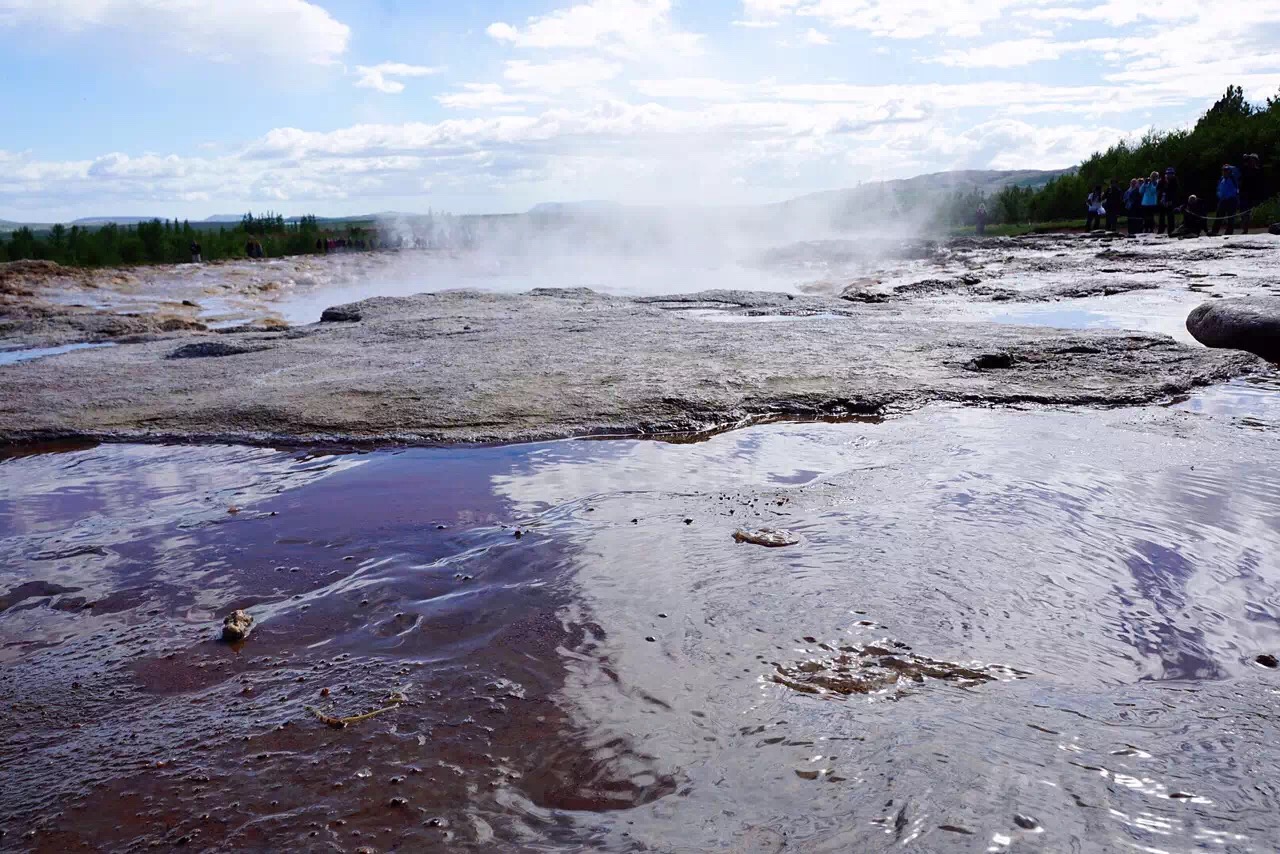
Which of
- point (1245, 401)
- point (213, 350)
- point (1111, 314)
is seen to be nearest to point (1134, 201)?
point (1111, 314)

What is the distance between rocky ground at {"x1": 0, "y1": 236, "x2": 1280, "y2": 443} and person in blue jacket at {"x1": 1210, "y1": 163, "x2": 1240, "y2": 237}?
6632 mm

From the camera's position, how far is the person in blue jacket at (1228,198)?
59.6 feet

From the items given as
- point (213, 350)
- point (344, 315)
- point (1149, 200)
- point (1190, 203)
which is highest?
point (1149, 200)

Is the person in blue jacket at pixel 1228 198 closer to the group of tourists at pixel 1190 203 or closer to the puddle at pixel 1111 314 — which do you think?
the group of tourists at pixel 1190 203

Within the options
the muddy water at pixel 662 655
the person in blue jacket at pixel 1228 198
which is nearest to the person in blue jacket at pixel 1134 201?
the person in blue jacket at pixel 1228 198

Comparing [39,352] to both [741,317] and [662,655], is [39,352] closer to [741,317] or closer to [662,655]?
[741,317]

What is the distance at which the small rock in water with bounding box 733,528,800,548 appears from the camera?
350cm

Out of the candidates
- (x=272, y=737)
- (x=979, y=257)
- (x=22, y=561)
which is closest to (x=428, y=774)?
(x=272, y=737)

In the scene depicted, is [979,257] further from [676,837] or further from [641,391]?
[676,837]

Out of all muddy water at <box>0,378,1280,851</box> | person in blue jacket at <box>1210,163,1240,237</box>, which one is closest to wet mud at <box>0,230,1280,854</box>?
muddy water at <box>0,378,1280,851</box>

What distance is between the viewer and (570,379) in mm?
6570

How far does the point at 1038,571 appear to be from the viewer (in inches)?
125

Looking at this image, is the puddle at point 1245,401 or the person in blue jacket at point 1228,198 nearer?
the puddle at point 1245,401

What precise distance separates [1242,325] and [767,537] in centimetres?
551
